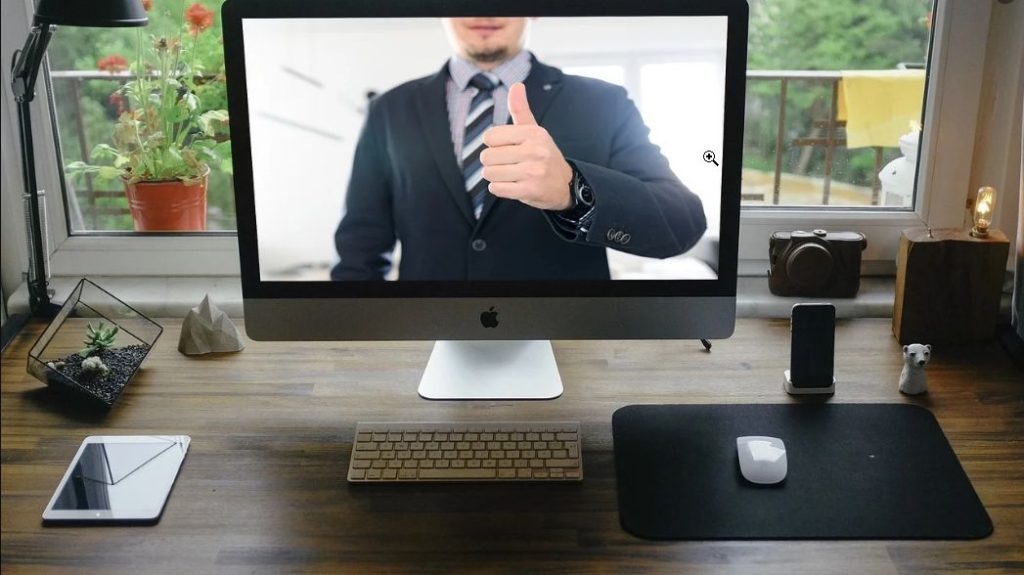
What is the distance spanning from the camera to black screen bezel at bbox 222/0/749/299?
53.1 inches

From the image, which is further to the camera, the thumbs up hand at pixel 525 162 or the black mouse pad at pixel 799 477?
the thumbs up hand at pixel 525 162

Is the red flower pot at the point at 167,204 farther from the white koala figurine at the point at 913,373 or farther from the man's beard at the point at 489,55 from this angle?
the white koala figurine at the point at 913,373

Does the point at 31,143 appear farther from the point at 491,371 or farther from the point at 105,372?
the point at 491,371

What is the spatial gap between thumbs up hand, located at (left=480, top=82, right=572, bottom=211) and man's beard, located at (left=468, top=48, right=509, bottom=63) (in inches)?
1.7

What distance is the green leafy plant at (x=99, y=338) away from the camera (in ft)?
5.21

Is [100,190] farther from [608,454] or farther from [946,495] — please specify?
[946,495]

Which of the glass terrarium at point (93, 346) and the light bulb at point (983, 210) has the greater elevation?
the light bulb at point (983, 210)

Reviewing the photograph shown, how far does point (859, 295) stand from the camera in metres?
1.86

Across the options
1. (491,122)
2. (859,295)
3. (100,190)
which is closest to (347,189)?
(491,122)

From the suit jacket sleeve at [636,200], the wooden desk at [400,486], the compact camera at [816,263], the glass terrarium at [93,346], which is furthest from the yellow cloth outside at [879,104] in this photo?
the glass terrarium at [93,346]

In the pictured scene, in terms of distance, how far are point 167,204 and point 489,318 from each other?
762mm

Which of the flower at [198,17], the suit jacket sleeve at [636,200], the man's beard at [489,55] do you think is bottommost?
the suit jacket sleeve at [636,200]

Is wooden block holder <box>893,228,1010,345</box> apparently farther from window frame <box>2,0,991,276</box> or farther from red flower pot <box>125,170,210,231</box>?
red flower pot <box>125,170,210,231</box>

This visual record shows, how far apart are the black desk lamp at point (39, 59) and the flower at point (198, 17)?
7.3 inches
